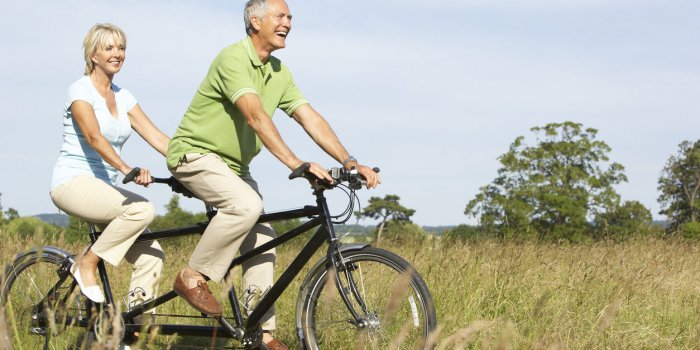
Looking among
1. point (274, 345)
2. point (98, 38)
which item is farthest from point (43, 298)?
point (98, 38)

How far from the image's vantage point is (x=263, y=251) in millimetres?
5227

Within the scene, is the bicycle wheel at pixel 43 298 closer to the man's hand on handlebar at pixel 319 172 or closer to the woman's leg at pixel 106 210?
the woman's leg at pixel 106 210

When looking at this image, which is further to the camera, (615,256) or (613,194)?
(613,194)

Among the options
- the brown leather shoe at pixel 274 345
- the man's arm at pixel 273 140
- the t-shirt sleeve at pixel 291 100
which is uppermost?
the t-shirt sleeve at pixel 291 100

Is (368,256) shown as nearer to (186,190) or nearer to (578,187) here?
(186,190)

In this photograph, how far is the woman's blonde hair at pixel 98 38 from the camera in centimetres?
532

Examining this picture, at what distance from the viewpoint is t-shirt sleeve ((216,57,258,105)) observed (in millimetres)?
4770

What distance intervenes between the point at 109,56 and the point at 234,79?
976mm

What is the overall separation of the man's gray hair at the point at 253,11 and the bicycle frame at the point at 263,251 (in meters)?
1.00

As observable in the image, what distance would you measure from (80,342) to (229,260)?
1.43 meters

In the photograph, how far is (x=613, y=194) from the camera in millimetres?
53750

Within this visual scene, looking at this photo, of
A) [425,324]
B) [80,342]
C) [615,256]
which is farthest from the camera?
[615,256]

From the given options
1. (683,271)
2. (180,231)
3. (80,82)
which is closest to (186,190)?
(180,231)

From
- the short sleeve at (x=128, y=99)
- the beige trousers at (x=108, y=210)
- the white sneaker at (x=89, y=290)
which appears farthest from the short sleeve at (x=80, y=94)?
the white sneaker at (x=89, y=290)
